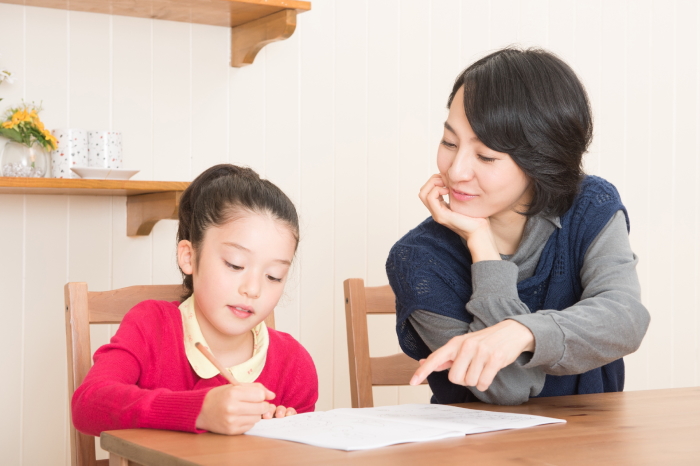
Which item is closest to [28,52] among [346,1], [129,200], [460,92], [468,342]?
[129,200]

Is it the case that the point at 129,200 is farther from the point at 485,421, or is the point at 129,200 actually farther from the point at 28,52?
the point at 485,421

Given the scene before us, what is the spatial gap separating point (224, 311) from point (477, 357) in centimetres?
44

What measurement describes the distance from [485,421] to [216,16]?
1373mm

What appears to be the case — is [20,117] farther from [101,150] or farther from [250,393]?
[250,393]

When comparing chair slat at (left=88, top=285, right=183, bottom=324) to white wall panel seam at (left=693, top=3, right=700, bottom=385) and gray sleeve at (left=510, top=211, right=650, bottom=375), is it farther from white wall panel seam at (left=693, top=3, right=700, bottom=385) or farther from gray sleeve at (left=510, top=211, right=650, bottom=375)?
white wall panel seam at (left=693, top=3, right=700, bottom=385)

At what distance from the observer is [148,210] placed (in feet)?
6.17

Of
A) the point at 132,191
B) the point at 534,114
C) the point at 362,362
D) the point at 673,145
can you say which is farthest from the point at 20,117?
the point at 673,145

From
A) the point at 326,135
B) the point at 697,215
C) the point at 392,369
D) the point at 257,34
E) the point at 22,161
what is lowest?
the point at 392,369

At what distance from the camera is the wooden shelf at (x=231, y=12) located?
1.85 meters

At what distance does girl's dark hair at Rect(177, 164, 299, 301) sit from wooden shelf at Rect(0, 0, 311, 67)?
2.14 ft

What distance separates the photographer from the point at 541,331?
104 centimetres

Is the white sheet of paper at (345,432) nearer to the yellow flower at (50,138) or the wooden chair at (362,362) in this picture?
the wooden chair at (362,362)

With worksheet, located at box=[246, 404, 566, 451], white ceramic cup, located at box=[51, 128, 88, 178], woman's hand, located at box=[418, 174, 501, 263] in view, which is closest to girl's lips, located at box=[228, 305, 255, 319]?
worksheet, located at box=[246, 404, 566, 451]

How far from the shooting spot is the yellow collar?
4.16 ft
